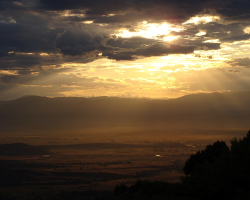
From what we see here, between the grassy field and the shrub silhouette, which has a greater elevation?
the shrub silhouette

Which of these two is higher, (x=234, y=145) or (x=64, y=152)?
(x=234, y=145)

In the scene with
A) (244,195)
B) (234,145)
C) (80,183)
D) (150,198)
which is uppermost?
(234,145)

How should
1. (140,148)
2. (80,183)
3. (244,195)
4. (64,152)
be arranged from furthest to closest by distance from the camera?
(140,148)
(64,152)
(80,183)
(244,195)

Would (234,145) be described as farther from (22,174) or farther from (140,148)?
(140,148)

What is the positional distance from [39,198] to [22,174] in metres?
25.0

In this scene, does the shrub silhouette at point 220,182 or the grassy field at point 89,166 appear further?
the grassy field at point 89,166

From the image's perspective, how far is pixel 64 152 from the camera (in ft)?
359

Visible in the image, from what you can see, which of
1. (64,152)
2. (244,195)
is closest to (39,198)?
(244,195)

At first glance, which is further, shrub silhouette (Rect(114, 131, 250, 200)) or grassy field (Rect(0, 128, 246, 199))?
grassy field (Rect(0, 128, 246, 199))

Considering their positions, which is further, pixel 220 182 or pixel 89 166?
pixel 89 166

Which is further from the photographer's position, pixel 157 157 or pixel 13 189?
pixel 157 157

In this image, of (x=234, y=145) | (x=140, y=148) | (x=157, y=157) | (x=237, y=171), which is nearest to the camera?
(x=237, y=171)

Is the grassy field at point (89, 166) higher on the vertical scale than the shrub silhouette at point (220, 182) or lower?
lower

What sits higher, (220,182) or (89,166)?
(220,182)
